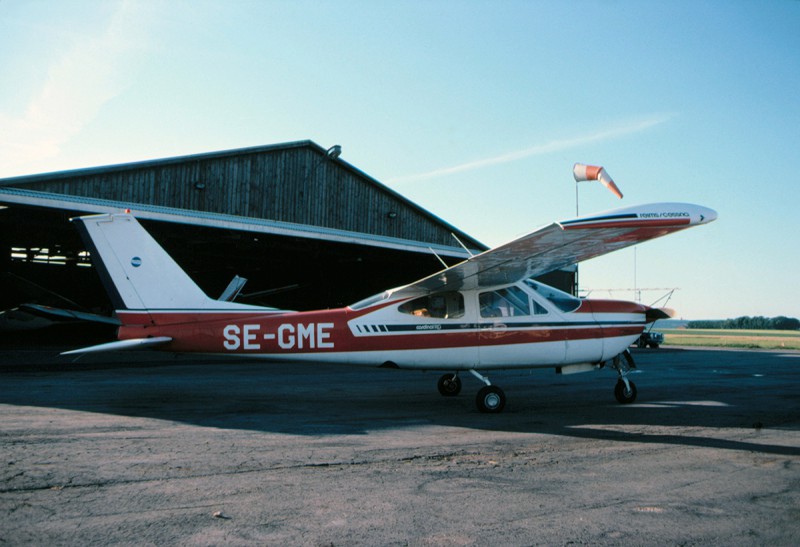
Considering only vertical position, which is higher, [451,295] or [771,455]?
[451,295]

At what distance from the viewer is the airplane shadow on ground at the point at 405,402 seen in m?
7.23

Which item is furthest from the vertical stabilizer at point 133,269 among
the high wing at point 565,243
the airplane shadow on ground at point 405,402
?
the high wing at point 565,243

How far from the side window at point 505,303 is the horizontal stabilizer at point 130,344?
4.86m

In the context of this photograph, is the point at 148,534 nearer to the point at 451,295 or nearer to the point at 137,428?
the point at 137,428

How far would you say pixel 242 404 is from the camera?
8.94 metres

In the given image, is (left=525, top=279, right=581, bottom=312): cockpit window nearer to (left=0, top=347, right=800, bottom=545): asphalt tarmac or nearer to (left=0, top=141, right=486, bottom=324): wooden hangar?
(left=0, top=347, right=800, bottom=545): asphalt tarmac

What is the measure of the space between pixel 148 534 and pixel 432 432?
3985 mm

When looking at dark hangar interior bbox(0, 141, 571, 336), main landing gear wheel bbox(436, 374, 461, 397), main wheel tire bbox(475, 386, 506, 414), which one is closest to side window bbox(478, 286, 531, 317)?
main wheel tire bbox(475, 386, 506, 414)

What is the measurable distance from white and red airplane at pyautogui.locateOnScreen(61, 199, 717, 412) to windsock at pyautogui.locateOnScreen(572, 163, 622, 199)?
54.6 inches

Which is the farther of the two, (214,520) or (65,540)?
(214,520)

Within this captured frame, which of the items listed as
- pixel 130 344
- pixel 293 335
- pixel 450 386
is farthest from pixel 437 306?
pixel 130 344

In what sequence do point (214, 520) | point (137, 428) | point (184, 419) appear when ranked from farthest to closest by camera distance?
point (184, 419), point (137, 428), point (214, 520)

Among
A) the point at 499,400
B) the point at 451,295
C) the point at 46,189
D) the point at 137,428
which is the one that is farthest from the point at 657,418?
the point at 46,189

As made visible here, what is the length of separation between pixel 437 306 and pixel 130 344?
454cm
